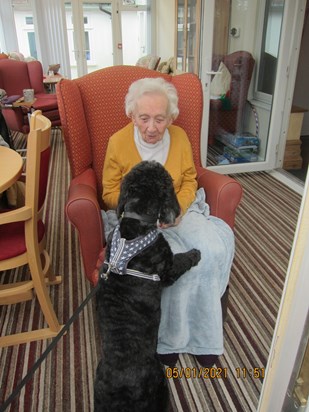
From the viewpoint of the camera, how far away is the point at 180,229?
1411 millimetres

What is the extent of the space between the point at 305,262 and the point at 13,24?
24.8ft

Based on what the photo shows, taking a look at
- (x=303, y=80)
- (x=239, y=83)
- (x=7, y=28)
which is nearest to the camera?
(x=239, y=83)

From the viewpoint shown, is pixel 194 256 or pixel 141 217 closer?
pixel 141 217

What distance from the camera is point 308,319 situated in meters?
0.50

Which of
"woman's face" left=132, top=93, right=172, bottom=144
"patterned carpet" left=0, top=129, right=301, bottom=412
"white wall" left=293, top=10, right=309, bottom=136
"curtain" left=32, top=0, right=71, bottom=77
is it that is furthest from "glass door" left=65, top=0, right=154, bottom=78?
"woman's face" left=132, top=93, right=172, bottom=144

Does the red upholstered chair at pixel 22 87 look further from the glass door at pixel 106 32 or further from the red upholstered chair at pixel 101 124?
the glass door at pixel 106 32

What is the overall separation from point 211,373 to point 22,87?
14.4ft

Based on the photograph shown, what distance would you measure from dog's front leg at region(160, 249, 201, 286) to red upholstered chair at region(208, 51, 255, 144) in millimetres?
2439

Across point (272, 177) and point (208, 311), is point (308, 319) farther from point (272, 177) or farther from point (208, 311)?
point (272, 177)

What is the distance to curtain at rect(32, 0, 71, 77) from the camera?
6.33m

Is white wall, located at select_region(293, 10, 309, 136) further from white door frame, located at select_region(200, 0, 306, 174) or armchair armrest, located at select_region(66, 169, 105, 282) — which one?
armchair armrest, located at select_region(66, 169, 105, 282)

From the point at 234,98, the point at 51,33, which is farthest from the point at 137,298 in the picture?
the point at 51,33

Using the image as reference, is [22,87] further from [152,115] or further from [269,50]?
[152,115]

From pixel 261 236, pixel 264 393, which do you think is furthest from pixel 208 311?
pixel 261 236
